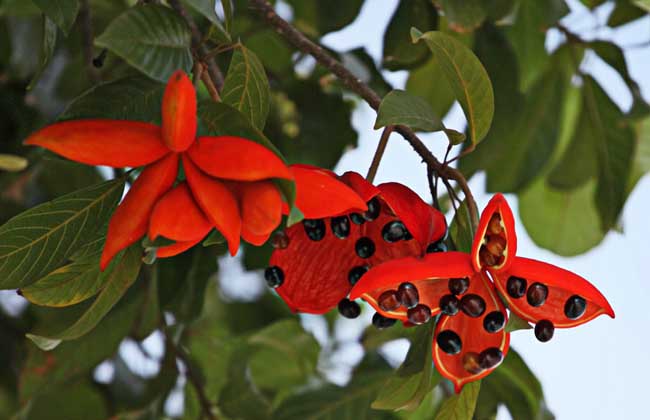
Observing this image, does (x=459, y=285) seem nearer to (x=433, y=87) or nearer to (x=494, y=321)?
(x=494, y=321)

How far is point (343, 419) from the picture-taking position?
40.8 inches

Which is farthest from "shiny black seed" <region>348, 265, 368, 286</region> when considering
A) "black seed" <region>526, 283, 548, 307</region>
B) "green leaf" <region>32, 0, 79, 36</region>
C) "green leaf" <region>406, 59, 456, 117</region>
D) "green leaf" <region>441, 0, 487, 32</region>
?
"green leaf" <region>406, 59, 456, 117</region>

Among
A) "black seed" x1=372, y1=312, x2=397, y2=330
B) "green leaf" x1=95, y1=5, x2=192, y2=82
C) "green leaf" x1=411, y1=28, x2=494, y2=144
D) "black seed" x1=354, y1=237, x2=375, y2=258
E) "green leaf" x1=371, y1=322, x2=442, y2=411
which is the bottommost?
"green leaf" x1=371, y1=322, x2=442, y2=411

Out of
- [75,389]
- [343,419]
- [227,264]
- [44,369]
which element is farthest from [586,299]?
[227,264]

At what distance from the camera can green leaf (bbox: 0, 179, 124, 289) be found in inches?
21.7

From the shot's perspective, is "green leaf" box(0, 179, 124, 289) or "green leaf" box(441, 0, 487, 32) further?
"green leaf" box(441, 0, 487, 32)

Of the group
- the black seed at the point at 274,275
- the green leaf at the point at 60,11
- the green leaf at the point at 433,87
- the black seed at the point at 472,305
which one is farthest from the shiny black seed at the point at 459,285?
the green leaf at the point at 433,87

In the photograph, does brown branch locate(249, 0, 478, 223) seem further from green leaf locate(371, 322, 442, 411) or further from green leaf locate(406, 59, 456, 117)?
green leaf locate(406, 59, 456, 117)

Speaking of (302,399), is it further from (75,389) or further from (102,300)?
(102,300)

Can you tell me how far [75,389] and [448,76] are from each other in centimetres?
84

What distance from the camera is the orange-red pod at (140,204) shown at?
1.57ft

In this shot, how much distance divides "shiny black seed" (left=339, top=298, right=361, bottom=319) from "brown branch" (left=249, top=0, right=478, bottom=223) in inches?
3.9

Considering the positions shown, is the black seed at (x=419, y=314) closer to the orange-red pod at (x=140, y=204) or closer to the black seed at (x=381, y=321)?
the black seed at (x=381, y=321)

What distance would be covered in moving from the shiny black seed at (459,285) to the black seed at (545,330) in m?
0.05
